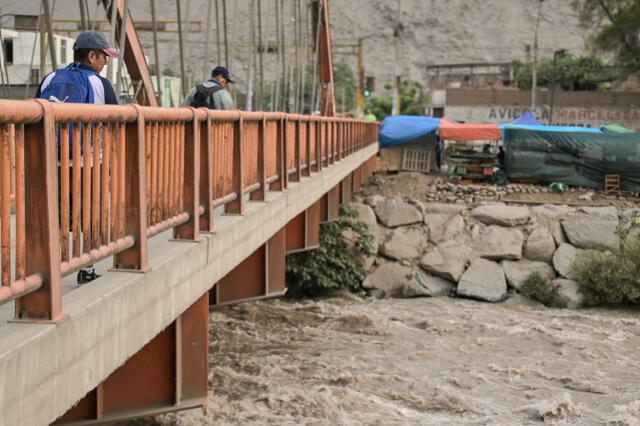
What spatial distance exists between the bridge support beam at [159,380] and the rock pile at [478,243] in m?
18.5

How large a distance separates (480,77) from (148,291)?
9768 centimetres

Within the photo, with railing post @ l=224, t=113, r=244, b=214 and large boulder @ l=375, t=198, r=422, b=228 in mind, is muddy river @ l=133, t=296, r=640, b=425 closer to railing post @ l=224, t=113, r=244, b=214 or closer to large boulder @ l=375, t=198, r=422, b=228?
railing post @ l=224, t=113, r=244, b=214

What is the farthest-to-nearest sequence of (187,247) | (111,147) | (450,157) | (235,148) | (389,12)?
(389,12), (450,157), (235,148), (187,247), (111,147)

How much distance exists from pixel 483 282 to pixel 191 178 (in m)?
20.0

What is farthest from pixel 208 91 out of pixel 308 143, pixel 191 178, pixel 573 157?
pixel 573 157

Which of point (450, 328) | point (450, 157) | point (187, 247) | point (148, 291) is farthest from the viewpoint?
point (450, 157)

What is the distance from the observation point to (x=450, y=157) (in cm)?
3406

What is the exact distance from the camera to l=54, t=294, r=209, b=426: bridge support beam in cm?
695

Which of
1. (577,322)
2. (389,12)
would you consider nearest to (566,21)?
(389,12)

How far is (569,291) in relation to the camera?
25.4 meters

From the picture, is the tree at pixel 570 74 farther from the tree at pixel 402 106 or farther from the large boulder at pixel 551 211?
the large boulder at pixel 551 211

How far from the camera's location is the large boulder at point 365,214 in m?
28.8

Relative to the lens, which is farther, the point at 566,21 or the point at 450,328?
the point at 566,21

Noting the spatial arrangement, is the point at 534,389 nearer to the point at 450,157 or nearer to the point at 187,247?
the point at 187,247
